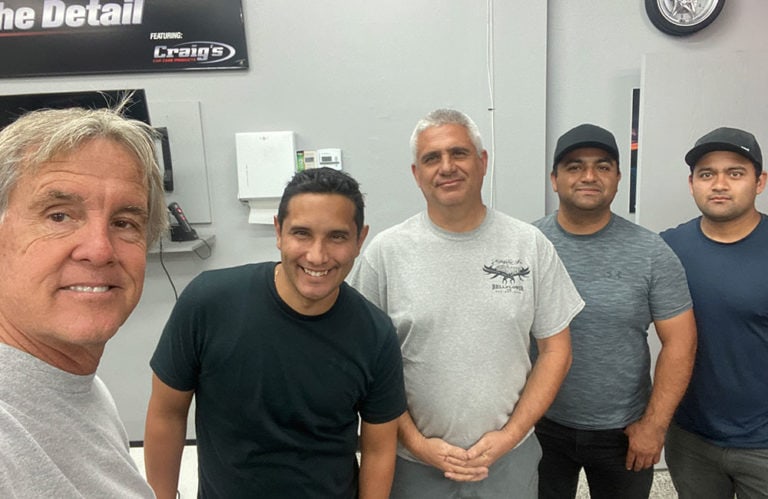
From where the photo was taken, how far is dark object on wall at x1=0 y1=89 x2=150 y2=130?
210 cm

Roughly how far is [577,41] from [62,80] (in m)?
2.78

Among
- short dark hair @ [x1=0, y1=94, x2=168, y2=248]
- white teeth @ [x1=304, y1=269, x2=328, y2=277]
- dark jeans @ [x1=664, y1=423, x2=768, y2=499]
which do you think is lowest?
dark jeans @ [x1=664, y1=423, x2=768, y2=499]

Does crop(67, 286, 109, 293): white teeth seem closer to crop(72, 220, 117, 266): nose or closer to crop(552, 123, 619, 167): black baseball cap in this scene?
crop(72, 220, 117, 266): nose

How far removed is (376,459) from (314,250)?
2.03ft

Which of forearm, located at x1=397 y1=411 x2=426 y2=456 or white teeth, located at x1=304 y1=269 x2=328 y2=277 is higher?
white teeth, located at x1=304 y1=269 x2=328 y2=277

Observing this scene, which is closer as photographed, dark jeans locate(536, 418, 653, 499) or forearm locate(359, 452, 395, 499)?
forearm locate(359, 452, 395, 499)

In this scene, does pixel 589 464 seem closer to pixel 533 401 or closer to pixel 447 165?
pixel 533 401

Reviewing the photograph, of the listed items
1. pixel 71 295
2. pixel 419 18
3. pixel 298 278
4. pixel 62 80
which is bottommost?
pixel 298 278

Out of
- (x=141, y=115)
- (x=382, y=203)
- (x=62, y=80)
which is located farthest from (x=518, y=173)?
(x=62, y=80)

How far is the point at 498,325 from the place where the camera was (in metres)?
1.34

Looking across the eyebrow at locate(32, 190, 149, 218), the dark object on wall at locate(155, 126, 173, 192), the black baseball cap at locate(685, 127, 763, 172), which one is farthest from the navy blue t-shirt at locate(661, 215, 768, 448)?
the dark object on wall at locate(155, 126, 173, 192)

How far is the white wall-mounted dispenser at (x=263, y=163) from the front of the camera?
2.45 metres

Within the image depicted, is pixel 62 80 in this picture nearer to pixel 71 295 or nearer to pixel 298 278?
pixel 298 278

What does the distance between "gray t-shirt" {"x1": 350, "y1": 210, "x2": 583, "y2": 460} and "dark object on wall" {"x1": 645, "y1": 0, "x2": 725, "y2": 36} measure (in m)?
1.76
